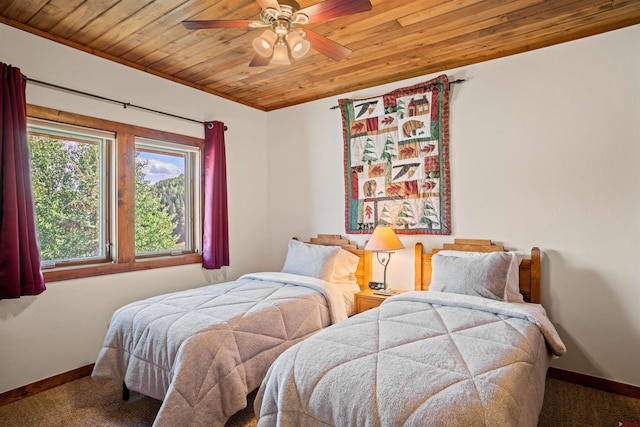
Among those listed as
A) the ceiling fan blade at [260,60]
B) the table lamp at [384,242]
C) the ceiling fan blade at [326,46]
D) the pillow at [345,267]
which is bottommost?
the pillow at [345,267]

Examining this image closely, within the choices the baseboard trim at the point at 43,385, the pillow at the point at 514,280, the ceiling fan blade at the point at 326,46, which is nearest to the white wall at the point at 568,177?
the pillow at the point at 514,280

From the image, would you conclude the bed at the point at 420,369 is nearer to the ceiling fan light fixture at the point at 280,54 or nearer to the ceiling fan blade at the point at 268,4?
the ceiling fan light fixture at the point at 280,54

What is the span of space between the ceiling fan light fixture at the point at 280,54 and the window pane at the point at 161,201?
179 cm

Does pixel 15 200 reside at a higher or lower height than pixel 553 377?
higher

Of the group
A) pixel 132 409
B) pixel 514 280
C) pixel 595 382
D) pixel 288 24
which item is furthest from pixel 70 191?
pixel 595 382

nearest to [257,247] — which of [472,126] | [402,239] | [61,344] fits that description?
[402,239]

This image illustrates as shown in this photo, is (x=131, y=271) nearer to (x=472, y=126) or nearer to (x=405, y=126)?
(x=405, y=126)

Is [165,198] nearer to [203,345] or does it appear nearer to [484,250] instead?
[203,345]

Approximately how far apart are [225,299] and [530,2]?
2745 millimetres

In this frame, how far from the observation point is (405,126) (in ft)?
10.8

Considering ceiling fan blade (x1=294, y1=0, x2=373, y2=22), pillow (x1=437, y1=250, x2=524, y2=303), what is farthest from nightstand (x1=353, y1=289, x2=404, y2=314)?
ceiling fan blade (x1=294, y1=0, x2=373, y2=22)

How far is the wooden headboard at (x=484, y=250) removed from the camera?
268 centimetres

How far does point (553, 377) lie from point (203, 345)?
8.36ft

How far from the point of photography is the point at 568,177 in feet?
8.65
